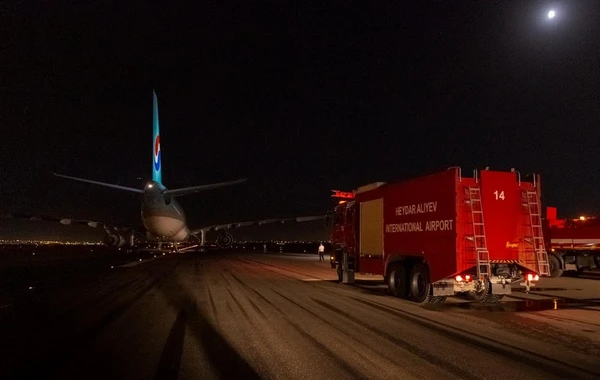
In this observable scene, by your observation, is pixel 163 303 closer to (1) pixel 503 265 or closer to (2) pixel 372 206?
(2) pixel 372 206

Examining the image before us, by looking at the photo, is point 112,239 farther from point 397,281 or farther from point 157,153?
point 397,281

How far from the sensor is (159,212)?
43031 millimetres

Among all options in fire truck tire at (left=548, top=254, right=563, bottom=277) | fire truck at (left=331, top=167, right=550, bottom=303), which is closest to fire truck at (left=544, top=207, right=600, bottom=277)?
fire truck tire at (left=548, top=254, right=563, bottom=277)

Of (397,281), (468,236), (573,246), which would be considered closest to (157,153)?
(573,246)

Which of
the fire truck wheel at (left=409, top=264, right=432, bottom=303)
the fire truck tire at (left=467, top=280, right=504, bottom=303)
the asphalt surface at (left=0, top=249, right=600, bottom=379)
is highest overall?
the fire truck wheel at (left=409, top=264, right=432, bottom=303)

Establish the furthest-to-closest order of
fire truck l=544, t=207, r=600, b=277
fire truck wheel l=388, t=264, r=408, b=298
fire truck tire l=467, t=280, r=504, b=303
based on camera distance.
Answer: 1. fire truck l=544, t=207, r=600, b=277
2. fire truck wheel l=388, t=264, r=408, b=298
3. fire truck tire l=467, t=280, r=504, b=303

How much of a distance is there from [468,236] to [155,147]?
39476mm

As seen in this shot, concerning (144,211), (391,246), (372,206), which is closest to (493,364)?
(391,246)

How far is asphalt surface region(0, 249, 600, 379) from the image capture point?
7.37m

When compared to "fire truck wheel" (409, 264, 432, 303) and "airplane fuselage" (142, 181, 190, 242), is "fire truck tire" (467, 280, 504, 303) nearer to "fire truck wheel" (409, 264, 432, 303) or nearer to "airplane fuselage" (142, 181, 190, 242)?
"fire truck wheel" (409, 264, 432, 303)

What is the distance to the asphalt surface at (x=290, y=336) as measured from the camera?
290 inches

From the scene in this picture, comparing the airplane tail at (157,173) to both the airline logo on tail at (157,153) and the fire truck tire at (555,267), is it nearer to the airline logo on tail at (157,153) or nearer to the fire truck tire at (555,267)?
the airline logo on tail at (157,153)

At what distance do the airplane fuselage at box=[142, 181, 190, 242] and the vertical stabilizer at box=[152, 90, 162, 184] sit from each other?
8.68ft

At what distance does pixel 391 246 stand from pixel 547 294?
5.45 meters
